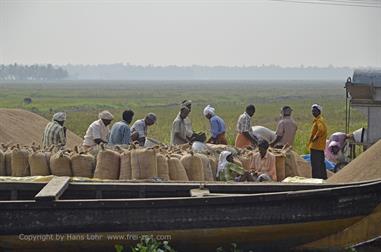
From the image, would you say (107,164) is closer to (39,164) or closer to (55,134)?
(39,164)

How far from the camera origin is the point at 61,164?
391 inches

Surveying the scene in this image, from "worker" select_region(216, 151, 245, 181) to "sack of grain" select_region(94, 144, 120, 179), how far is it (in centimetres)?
138

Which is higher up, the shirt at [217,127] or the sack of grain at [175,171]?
the shirt at [217,127]

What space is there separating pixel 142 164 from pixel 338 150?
17.1ft

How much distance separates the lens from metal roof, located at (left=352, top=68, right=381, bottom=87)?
1429 cm

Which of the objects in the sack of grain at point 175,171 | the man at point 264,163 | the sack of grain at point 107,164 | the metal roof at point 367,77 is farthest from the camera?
the metal roof at point 367,77

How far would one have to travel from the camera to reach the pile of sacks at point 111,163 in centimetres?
983

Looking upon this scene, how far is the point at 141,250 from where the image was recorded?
22.4ft

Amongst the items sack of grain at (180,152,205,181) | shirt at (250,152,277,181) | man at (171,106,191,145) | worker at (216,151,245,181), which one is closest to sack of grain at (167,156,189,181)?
sack of grain at (180,152,205,181)

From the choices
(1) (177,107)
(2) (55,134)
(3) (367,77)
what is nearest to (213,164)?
Result: (2) (55,134)

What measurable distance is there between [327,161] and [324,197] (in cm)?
543

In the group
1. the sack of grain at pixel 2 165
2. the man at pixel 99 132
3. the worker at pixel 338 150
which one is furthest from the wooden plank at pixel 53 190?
the worker at pixel 338 150

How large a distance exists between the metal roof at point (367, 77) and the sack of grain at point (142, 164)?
600 centimetres

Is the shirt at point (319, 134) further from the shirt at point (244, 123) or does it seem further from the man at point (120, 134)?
the man at point (120, 134)
